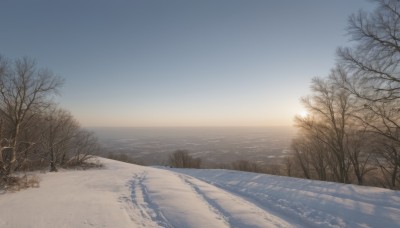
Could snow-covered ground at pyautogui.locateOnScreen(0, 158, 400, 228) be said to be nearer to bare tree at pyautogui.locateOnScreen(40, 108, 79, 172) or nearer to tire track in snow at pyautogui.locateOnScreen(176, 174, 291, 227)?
tire track in snow at pyautogui.locateOnScreen(176, 174, 291, 227)

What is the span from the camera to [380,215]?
980 cm

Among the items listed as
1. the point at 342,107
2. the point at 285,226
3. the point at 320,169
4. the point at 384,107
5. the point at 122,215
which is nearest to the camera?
the point at 285,226

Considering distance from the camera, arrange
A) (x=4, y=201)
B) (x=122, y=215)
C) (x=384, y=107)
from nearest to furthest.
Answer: (x=122, y=215), (x=4, y=201), (x=384, y=107)

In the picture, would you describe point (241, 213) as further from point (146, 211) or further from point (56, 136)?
point (56, 136)

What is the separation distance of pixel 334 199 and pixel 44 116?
26.8 m

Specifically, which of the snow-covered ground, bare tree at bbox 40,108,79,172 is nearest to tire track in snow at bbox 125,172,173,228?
the snow-covered ground

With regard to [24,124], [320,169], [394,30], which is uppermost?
[394,30]

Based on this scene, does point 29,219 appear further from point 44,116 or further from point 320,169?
point 320,169

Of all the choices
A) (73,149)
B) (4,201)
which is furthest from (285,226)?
(73,149)

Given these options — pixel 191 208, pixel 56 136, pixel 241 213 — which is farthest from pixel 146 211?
pixel 56 136

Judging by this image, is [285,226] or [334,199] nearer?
[285,226]

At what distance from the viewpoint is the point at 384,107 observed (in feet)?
54.7

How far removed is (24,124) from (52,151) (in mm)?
4267

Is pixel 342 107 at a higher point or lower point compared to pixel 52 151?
higher
